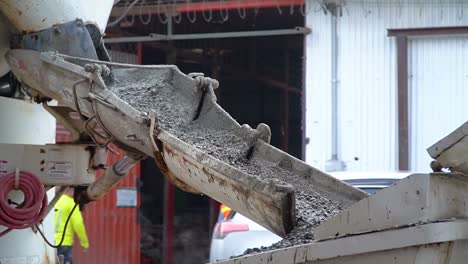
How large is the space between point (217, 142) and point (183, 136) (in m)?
0.17

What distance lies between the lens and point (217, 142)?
381 centimetres

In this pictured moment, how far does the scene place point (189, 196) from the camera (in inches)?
573

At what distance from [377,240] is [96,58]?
8.80ft

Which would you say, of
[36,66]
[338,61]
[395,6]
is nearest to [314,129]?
[338,61]

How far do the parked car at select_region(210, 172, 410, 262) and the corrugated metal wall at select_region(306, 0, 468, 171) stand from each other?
2.11 m

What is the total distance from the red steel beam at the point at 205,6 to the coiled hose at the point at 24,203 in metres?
5.86

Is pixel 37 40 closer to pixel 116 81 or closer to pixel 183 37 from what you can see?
pixel 116 81

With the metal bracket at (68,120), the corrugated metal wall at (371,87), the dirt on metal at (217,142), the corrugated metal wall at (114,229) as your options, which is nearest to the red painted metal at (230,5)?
the corrugated metal wall at (371,87)

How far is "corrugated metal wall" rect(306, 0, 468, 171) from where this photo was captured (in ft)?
31.5

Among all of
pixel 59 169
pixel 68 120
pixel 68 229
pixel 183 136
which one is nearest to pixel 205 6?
pixel 68 229

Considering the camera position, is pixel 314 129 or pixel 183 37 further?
pixel 183 37

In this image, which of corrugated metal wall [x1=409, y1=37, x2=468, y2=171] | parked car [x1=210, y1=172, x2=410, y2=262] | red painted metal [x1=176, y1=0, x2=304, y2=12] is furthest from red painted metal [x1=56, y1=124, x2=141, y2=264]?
corrugated metal wall [x1=409, y1=37, x2=468, y2=171]

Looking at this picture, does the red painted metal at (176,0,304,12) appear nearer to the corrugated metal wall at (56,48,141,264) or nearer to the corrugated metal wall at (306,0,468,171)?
the corrugated metal wall at (306,0,468,171)

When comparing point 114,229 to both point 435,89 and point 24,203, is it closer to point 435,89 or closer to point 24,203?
point 435,89
